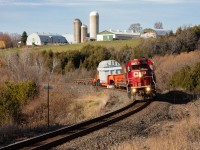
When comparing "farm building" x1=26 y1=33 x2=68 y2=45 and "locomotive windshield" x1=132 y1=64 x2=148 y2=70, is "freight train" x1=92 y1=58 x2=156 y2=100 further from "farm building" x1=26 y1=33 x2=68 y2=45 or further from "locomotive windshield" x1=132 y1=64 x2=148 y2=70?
"farm building" x1=26 y1=33 x2=68 y2=45

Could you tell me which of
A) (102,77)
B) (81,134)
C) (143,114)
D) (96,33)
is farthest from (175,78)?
(96,33)

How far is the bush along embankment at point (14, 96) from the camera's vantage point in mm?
29161

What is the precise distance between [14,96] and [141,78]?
1411 centimetres

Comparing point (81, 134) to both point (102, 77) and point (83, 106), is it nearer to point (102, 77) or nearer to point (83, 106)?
point (83, 106)

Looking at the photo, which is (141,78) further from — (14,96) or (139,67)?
(14,96)

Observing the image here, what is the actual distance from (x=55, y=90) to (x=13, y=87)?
18.9 ft

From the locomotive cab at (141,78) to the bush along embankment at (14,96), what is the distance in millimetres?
9168

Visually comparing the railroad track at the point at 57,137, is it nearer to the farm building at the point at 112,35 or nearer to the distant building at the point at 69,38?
the farm building at the point at 112,35

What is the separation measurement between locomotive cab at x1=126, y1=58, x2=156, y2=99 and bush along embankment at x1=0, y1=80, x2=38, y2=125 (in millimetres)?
9168

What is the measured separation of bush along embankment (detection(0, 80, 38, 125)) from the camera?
29.2m

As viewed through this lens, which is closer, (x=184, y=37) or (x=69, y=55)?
(x=184, y=37)

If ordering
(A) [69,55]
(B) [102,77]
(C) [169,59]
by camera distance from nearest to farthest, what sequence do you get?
(B) [102,77] → (C) [169,59] → (A) [69,55]

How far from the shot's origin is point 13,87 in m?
35.7

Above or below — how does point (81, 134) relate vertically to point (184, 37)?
below
